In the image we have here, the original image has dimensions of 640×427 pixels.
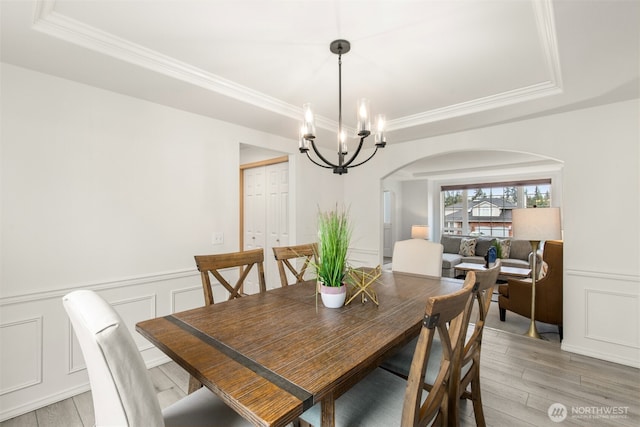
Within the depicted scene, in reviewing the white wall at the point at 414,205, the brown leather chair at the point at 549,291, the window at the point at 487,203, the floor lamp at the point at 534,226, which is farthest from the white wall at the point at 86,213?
the window at the point at 487,203

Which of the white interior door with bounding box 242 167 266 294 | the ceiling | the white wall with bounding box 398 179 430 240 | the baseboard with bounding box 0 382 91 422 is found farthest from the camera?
the white wall with bounding box 398 179 430 240

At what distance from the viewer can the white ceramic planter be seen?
160 centimetres

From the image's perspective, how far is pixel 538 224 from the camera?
2967mm

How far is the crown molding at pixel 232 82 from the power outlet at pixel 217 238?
1329mm

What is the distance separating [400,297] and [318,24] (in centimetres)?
170

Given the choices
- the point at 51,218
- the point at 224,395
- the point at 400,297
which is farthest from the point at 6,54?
the point at 400,297

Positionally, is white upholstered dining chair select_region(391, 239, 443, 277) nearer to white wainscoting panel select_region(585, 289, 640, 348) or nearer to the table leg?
white wainscoting panel select_region(585, 289, 640, 348)

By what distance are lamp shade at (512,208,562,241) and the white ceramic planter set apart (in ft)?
8.23

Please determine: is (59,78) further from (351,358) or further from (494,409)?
(494,409)

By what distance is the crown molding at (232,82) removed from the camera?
1.56m

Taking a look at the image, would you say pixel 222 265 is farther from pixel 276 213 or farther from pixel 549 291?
pixel 549 291

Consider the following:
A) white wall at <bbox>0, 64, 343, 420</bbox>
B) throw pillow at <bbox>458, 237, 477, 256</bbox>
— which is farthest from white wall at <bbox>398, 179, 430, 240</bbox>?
white wall at <bbox>0, 64, 343, 420</bbox>

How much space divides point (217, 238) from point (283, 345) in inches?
80.3

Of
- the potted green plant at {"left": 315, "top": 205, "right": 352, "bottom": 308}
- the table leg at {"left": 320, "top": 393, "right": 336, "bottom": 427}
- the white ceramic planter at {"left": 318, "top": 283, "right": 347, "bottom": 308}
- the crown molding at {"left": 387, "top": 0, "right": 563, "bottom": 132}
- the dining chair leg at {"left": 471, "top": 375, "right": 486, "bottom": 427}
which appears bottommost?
the dining chair leg at {"left": 471, "top": 375, "right": 486, "bottom": 427}
